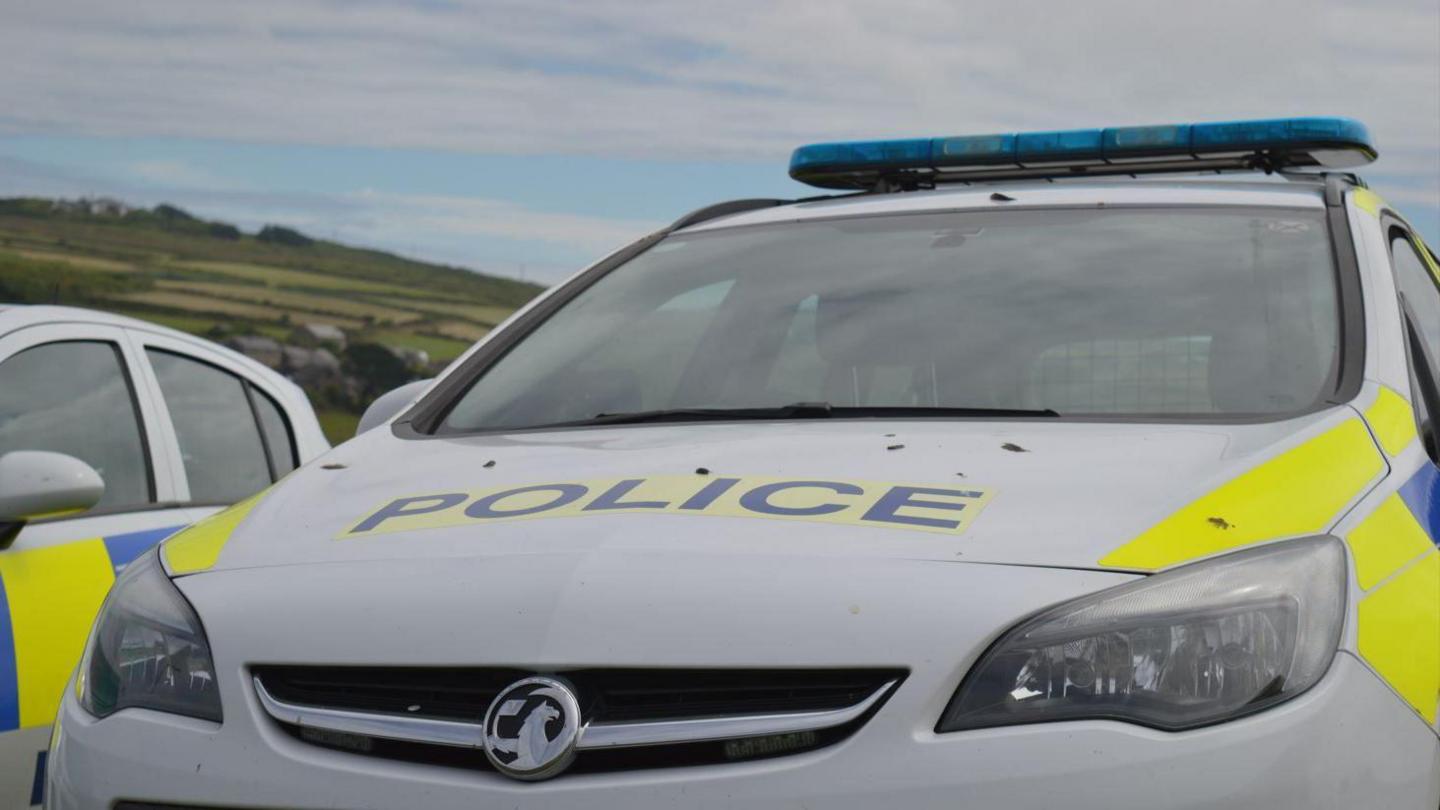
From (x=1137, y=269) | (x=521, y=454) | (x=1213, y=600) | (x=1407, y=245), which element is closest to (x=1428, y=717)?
(x=1213, y=600)

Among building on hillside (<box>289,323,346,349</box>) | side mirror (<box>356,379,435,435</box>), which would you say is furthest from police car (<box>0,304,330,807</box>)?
building on hillside (<box>289,323,346,349</box>)

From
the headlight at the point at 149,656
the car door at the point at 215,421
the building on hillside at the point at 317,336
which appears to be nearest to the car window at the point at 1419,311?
the headlight at the point at 149,656

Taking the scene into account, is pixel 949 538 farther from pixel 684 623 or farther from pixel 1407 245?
pixel 1407 245

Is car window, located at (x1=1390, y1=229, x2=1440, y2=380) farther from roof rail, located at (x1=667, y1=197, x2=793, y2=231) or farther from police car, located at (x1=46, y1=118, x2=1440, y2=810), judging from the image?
roof rail, located at (x1=667, y1=197, x2=793, y2=231)

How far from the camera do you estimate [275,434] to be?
5809mm

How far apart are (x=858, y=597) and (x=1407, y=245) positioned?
2216 mm

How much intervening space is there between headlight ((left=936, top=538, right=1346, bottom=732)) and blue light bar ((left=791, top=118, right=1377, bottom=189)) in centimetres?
253

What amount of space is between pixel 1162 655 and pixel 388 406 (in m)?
1.86

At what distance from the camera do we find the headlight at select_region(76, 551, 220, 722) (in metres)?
2.57

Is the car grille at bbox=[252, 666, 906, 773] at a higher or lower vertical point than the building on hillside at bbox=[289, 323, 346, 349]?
higher

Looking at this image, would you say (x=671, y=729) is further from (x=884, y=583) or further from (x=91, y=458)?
(x=91, y=458)

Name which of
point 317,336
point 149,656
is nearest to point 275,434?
point 149,656

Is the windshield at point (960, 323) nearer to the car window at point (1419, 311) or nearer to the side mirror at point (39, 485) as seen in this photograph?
the car window at point (1419, 311)

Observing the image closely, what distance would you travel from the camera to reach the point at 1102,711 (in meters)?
2.23
